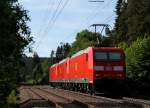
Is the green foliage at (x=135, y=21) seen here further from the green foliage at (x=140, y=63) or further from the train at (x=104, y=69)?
the train at (x=104, y=69)

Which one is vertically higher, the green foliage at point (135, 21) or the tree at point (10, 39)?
the green foliage at point (135, 21)

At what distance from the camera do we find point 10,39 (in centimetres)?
2950

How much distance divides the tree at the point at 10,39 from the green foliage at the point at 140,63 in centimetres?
1113

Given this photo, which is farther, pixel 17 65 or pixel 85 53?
pixel 85 53

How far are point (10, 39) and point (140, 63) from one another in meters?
15.3

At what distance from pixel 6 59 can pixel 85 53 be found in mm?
10252

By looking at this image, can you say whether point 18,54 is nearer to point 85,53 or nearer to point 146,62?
point 85,53

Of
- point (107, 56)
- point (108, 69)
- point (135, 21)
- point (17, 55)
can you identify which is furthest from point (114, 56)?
point (135, 21)

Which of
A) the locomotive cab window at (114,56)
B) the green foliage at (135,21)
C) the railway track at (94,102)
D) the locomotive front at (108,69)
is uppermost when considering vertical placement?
the green foliage at (135,21)

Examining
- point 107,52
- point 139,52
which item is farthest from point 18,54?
point 139,52

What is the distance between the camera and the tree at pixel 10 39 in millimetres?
29156

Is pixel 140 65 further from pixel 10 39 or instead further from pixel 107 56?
pixel 10 39

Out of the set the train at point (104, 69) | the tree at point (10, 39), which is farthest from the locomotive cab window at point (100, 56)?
the tree at point (10, 39)

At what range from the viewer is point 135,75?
142ft
